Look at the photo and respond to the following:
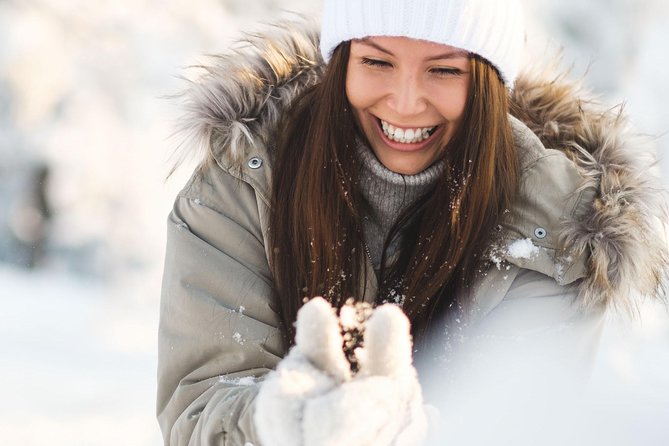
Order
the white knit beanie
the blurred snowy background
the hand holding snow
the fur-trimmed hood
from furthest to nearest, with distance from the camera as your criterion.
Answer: the blurred snowy background → the fur-trimmed hood → the white knit beanie → the hand holding snow

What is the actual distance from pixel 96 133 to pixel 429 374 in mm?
3465

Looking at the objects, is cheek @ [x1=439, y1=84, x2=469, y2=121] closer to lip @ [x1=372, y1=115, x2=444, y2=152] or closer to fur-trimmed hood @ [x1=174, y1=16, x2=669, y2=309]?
lip @ [x1=372, y1=115, x2=444, y2=152]

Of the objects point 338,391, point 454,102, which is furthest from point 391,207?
point 338,391

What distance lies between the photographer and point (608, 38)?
589 cm

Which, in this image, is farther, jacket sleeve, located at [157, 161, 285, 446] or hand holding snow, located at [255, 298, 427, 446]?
jacket sleeve, located at [157, 161, 285, 446]

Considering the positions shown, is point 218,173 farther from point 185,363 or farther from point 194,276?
point 185,363

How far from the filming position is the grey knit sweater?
1.69 metres

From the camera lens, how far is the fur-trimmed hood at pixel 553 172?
159 cm

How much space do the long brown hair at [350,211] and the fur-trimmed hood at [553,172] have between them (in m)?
0.05

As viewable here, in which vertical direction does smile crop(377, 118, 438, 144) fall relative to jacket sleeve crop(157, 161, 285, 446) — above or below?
above

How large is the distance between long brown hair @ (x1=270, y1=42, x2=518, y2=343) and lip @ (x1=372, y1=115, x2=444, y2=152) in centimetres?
4

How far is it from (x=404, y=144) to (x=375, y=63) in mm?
184

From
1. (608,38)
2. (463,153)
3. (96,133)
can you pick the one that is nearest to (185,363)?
(463,153)

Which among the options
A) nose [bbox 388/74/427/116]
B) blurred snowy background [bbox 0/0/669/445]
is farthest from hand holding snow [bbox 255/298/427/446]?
blurred snowy background [bbox 0/0/669/445]
